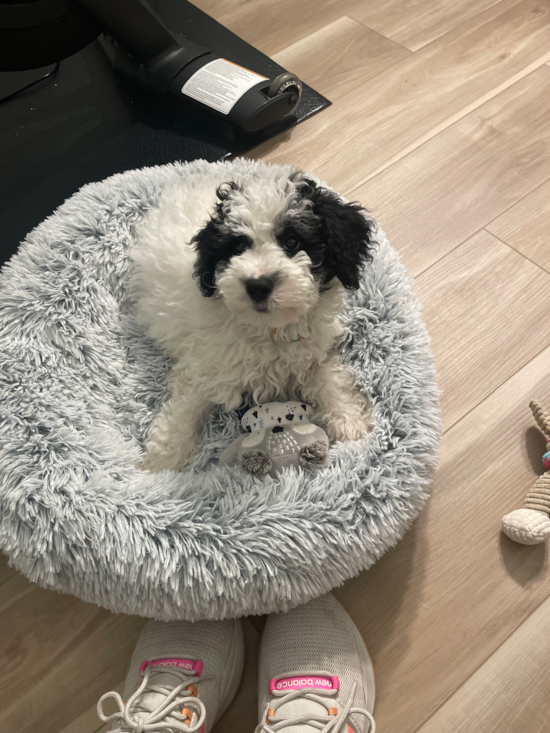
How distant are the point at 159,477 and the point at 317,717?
0.54m

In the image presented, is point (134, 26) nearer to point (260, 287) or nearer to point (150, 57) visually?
point (150, 57)

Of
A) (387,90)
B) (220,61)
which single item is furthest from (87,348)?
(387,90)

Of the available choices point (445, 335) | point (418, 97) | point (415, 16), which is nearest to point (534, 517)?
point (445, 335)

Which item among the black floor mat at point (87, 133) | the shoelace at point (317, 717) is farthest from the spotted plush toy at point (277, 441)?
the black floor mat at point (87, 133)

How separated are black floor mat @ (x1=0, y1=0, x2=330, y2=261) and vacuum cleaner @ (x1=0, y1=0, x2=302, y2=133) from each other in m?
0.08

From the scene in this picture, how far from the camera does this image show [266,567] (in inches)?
39.8

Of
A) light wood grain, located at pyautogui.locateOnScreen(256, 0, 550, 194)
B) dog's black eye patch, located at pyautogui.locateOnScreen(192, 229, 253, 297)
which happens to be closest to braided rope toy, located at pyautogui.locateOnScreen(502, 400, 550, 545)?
dog's black eye patch, located at pyautogui.locateOnScreen(192, 229, 253, 297)

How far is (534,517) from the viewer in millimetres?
1184

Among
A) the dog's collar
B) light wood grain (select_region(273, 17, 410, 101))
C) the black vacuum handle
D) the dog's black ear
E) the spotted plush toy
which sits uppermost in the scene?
the black vacuum handle

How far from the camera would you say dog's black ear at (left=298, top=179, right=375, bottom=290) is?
1.04m

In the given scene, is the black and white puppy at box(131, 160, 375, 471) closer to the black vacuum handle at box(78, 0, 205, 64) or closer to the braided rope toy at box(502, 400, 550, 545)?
the braided rope toy at box(502, 400, 550, 545)

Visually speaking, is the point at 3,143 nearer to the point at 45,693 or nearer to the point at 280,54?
the point at 280,54

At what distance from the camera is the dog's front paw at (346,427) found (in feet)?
4.07

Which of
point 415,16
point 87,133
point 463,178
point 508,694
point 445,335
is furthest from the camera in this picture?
point 415,16
